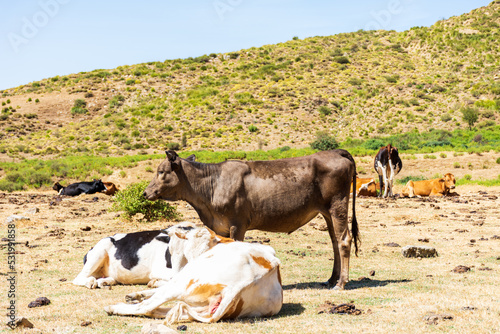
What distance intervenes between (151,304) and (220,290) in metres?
0.85

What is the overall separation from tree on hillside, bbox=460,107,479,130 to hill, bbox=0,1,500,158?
0.95 m

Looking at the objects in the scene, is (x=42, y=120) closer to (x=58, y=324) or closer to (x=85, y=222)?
(x=85, y=222)

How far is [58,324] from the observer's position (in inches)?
231

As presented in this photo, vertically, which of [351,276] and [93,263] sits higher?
[93,263]

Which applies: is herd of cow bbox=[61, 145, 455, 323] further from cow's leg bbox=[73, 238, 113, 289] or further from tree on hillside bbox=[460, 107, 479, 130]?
tree on hillside bbox=[460, 107, 479, 130]

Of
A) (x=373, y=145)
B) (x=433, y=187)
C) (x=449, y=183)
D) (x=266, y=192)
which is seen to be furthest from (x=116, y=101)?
(x=266, y=192)

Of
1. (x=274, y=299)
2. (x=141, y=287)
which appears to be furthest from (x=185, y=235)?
(x=274, y=299)

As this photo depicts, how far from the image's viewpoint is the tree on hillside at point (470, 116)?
5725 cm

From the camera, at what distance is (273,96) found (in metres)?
72.1

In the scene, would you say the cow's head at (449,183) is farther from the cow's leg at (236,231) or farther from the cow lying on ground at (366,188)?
the cow's leg at (236,231)

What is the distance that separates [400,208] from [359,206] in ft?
5.49

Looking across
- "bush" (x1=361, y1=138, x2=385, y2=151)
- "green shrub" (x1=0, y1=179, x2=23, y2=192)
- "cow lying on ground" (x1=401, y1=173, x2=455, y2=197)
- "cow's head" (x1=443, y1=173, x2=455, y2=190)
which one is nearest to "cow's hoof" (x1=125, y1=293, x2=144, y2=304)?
"cow lying on ground" (x1=401, y1=173, x2=455, y2=197)

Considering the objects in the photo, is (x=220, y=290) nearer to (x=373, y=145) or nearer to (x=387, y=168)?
(x=387, y=168)

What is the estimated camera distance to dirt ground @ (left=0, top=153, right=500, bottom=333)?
231 inches
